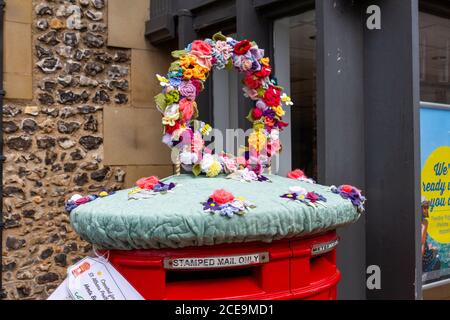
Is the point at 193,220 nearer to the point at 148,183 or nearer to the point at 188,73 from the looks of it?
the point at 148,183

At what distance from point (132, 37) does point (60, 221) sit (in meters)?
1.83

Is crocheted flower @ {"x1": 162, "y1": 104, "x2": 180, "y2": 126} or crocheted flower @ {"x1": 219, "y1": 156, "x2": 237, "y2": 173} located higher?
crocheted flower @ {"x1": 162, "y1": 104, "x2": 180, "y2": 126}

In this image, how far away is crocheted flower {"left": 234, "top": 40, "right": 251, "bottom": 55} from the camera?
7.93ft

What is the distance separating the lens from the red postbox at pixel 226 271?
6.31ft

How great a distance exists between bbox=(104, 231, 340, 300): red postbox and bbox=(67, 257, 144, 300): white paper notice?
28mm

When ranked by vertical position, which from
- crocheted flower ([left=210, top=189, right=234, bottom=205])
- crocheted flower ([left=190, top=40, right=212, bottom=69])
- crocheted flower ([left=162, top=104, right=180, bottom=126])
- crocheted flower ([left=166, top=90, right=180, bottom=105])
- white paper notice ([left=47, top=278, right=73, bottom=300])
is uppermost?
crocheted flower ([left=190, top=40, right=212, bottom=69])

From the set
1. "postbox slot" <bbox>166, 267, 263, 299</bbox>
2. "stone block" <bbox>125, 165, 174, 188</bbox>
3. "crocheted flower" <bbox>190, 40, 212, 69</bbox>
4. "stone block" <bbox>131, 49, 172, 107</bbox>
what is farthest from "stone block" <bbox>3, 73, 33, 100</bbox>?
"postbox slot" <bbox>166, 267, 263, 299</bbox>

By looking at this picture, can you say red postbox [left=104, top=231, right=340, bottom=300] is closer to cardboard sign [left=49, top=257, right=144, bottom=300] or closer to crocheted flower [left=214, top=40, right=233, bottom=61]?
cardboard sign [left=49, top=257, right=144, bottom=300]

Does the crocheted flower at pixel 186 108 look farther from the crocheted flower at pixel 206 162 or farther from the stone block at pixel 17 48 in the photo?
the stone block at pixel 17 48

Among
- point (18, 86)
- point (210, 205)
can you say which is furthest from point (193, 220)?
point (18, 86)

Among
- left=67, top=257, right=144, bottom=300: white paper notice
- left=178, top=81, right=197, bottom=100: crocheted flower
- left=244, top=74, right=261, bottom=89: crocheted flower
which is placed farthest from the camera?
left=244, top=74, right=261, bottom=89: crocheted flower

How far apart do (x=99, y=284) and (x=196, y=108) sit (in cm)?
88

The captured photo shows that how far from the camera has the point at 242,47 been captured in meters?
2.42
